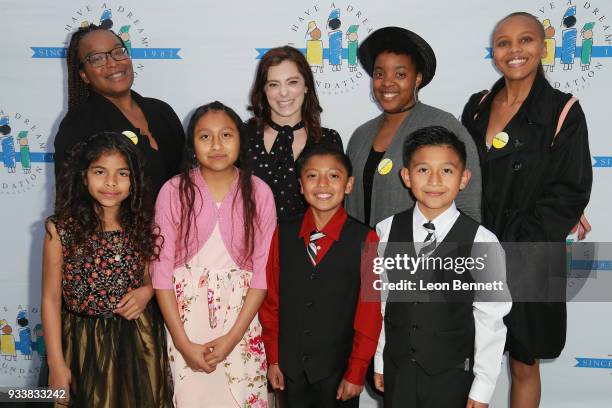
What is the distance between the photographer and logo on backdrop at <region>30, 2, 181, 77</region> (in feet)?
9.62

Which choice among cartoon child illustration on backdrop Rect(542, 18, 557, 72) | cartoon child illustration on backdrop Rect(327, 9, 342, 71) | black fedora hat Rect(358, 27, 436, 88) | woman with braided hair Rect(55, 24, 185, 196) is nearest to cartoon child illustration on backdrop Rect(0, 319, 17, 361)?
woman with braided hair Rect(55, 24, 185, 196)

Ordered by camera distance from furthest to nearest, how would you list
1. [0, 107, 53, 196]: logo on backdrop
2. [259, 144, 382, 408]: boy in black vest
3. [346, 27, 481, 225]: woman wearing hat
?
1. [0, 107, 53, 196]: logo on backdrop
2. [346, 27, 481, 225]: woman wearing hat
3. [259, 144, 382, 408]: boy in black vest

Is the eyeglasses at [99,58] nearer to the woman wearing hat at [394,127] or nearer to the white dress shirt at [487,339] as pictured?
the woman wearing hat at [394,127]

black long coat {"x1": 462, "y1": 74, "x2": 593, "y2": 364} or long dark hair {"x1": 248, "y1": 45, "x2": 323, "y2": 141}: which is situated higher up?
long dark hair {"x1": 248, "y1": 45, "x2": 323, "y2": 141}

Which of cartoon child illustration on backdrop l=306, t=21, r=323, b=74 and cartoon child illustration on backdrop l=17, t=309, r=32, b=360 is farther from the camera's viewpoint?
cartoon child illustration on backdrop l=17, t=309, r=32, b=360

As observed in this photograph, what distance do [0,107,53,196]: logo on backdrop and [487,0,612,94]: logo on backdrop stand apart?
2676mm

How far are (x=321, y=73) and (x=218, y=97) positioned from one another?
21.9 inches

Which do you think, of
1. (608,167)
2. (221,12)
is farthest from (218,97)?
(608,167)

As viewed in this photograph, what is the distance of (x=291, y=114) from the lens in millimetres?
2264

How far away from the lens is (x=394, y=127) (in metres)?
2.26

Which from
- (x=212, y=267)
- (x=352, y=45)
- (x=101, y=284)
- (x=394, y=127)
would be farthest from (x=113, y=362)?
(x=352, y=45)

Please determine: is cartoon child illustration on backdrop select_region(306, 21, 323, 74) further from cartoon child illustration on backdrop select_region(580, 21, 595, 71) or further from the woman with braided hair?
cartoon child illustration on backdrop select_region(580, 21, 595, 71)

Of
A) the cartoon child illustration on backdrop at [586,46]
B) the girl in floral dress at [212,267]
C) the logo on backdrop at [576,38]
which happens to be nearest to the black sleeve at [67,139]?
the girl in floral dress at [212,267]

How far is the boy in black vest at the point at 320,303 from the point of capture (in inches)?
74.7
